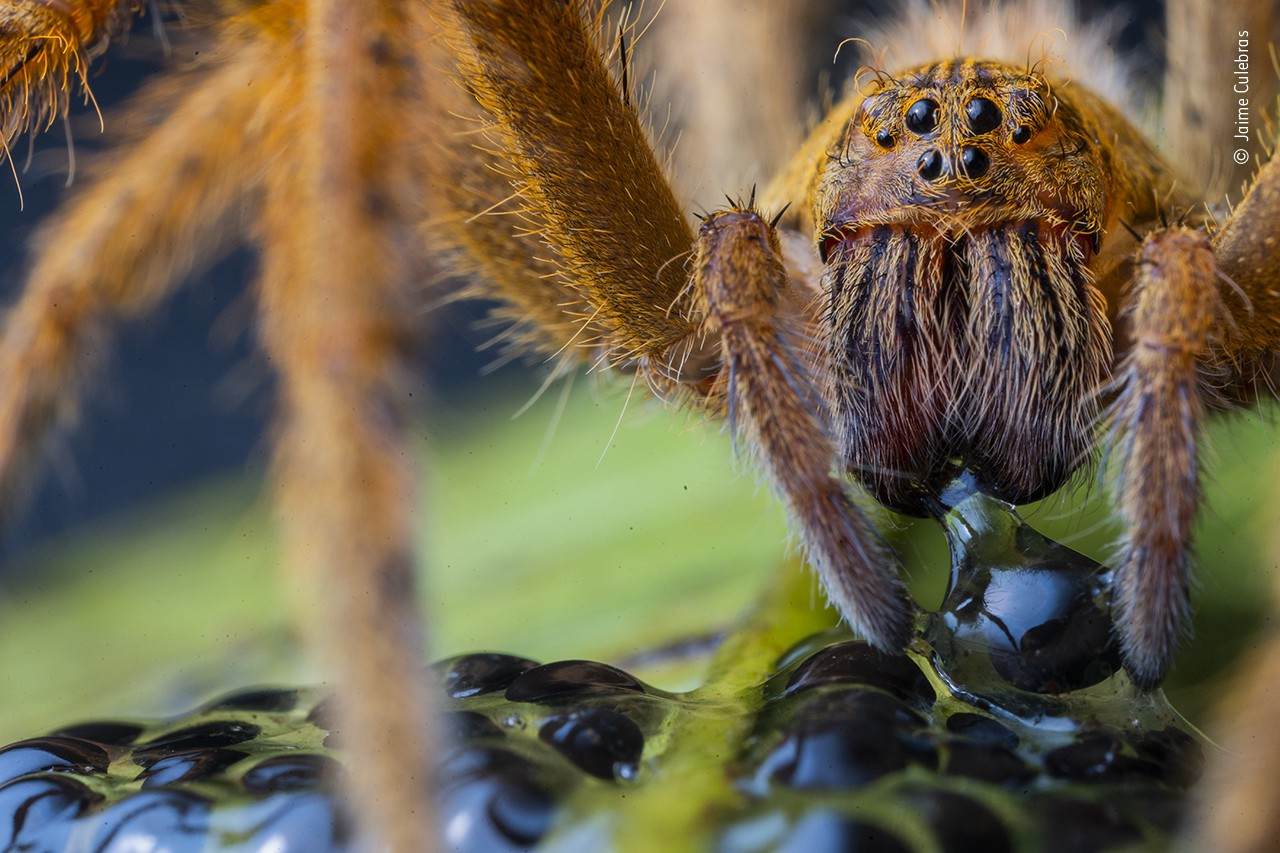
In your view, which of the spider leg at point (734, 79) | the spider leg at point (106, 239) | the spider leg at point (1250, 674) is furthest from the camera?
the spider leg at point (734, 79)

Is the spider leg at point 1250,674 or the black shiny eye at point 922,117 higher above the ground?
the black shiny eye at point 922,117

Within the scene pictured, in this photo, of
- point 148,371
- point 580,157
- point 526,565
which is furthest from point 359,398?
point 148,371

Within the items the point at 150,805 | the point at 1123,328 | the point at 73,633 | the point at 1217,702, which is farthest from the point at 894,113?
the point at 73,633

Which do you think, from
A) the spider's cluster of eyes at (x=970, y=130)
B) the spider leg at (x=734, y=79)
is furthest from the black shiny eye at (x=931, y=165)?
the spider leg at (x=734, y=79)

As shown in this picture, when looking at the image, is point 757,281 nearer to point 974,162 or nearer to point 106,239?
point 974,162

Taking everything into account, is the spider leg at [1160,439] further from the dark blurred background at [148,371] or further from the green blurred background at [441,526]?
the dark blurred background at [148,371]

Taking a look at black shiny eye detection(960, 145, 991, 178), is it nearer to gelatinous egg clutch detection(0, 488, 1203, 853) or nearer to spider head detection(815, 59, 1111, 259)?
spider head detection(815, 59, 1111, 259)
